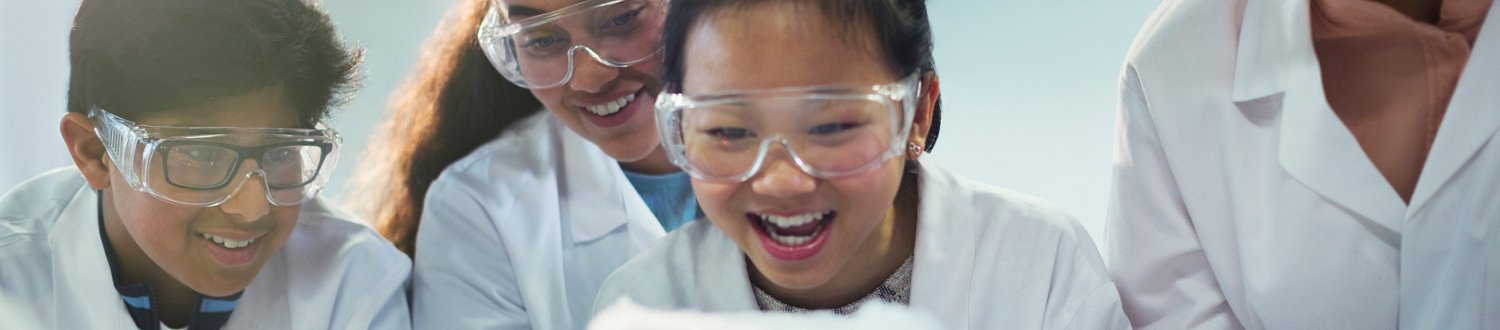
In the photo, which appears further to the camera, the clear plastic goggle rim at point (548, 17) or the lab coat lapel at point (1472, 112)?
the clear plastic goggle rim at point (548, 17)

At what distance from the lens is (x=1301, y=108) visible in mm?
1438

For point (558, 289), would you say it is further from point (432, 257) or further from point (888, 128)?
point (888, 128)

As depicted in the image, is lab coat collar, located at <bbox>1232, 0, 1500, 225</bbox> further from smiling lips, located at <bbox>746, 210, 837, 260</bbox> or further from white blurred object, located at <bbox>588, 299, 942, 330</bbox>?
white blurred object, located at <bbox>588, 299, 942, 330</bbox>

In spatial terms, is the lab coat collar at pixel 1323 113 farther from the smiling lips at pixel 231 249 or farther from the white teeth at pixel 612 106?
the smiling lips at pixel 231 249

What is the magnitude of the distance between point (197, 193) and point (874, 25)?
77 centimetres

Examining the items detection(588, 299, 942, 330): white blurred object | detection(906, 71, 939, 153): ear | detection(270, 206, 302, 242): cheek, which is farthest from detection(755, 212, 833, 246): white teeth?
detection(270, 206, 302, 242): cheek

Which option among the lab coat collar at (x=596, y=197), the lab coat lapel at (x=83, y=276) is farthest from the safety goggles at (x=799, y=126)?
the lab coat lapel at (x=83, y=276)

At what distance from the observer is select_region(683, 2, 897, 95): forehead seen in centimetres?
124

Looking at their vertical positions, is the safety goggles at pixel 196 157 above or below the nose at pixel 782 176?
below

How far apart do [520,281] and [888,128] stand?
0.62 meters

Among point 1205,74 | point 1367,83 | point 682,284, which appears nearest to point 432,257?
point 682,284

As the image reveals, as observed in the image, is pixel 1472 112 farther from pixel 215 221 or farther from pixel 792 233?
pixel 215 221

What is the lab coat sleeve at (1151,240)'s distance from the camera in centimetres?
152

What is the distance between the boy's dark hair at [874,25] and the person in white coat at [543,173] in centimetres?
12
